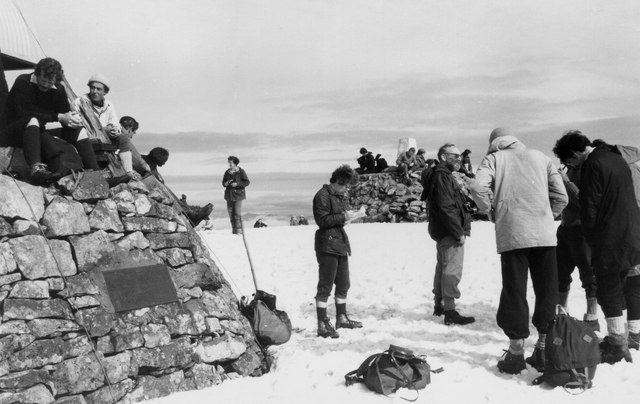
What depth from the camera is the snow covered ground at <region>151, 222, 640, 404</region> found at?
17.6 feet

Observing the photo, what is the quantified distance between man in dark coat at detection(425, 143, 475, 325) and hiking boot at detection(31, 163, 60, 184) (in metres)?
4.63

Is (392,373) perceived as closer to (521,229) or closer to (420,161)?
(521,229)

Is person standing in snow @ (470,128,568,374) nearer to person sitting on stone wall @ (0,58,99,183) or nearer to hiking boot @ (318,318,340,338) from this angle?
hiking boot @ (318,318,340,338)

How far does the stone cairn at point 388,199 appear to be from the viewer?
2248cm

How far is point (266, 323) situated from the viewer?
23.2 ft

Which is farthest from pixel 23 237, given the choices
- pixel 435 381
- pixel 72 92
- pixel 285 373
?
pixel 435 381

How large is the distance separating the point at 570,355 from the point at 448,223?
2.81 meters

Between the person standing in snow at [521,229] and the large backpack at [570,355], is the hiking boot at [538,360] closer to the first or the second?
the person standing in snow at [521,229]

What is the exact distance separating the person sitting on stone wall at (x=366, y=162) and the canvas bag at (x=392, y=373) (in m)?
19.8

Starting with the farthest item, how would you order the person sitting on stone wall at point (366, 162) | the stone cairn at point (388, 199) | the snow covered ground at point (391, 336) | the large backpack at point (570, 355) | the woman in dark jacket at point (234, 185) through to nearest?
the person sitting on stone wall at point (366, 162) < the stone cairn at point (388, 199) < the woman in dark jacket at point (234, 185) < the snow covered ground at point (391, 336) < the large backpack at point (570, 355)

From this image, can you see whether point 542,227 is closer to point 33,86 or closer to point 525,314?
point 525,314

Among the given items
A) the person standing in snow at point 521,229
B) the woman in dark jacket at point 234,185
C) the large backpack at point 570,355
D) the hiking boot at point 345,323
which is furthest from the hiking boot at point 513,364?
the woman in dark jacket at point 234,185

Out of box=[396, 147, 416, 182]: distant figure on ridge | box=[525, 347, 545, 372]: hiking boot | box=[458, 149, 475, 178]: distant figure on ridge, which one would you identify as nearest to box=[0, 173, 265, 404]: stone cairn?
box=[525, 347, 545, 372]: hiking boot

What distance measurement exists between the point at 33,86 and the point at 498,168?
4950 millimetres
